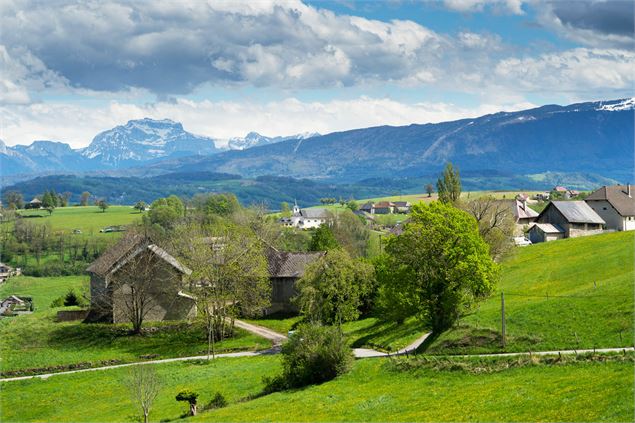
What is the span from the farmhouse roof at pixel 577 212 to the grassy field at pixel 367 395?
2758 inches

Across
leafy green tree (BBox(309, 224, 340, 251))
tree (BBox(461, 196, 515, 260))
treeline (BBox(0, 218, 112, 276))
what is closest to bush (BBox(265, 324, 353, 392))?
tree (BBox(461, 196, 515, 260))

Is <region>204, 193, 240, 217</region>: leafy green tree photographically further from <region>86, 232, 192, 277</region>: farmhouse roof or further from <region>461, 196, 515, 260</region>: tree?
<region>461, 196, 515, 260</region>: tree

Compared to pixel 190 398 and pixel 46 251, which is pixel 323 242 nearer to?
Answer: pixel 190 398

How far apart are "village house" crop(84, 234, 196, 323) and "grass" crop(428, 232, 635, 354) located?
3322cm

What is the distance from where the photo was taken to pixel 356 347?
5944 centimetres

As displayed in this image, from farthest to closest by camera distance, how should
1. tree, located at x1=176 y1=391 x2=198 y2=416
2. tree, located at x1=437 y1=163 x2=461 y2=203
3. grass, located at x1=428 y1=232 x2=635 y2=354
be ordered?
tree, located at x1=437 y1=163 x2=461 y2=203
grass, located at x1=428 y1=232 x2=635 y2=354
tree, located at x1=176 y1=391 x2=198 y2=416

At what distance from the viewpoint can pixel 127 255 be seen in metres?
77.3

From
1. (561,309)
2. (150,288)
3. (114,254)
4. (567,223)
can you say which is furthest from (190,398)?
(567,223)

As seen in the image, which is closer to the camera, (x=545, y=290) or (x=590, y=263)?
(x=545, y=290)

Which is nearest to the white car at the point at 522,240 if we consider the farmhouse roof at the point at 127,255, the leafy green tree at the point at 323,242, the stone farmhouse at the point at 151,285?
Answer: the leafy green tree at the point at 323,242

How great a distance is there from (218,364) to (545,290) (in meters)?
28.2

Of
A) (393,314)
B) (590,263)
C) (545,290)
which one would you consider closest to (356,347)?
A: (393,314)

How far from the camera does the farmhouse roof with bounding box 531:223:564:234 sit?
364ft

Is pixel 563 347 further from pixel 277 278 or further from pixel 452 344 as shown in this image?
pixel 277 278
